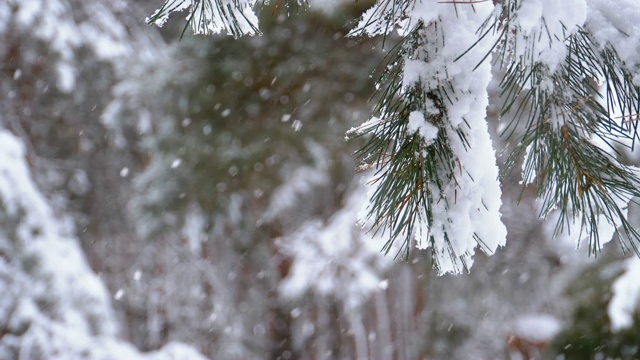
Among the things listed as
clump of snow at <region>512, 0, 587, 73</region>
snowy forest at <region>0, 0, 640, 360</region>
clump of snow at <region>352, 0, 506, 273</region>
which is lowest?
snowy forest at <region>0, 0, 640, 360</region>

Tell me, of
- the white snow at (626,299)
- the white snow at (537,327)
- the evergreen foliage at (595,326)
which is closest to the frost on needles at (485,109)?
the white snow at (626,299)

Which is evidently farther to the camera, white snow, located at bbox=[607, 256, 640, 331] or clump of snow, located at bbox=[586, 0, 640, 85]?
white snow, located at bbox=[607, 256, 640, 331]

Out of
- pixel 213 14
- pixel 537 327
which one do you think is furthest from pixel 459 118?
pixel 537 327

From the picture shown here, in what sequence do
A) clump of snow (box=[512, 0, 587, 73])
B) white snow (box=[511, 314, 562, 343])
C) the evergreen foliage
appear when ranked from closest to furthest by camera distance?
clump of snow (box=[512, 0, 587, 73]), the evergreen foliage, white snow (box=[511, 314, 562, 343])

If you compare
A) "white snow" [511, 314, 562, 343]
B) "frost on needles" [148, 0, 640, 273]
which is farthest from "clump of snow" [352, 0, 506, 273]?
"white snow" [511, 314, 562, 343]

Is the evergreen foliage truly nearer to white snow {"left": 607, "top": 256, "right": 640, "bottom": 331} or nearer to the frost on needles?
white snow {"left": 607, "top": 256, "right": 640, "bottom": 331}

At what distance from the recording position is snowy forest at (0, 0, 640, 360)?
0.75 meters

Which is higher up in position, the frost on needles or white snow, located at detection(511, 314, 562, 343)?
the frost on needles

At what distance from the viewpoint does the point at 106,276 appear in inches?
229

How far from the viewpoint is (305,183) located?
207 inches

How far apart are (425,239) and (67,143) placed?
5356 millimetres

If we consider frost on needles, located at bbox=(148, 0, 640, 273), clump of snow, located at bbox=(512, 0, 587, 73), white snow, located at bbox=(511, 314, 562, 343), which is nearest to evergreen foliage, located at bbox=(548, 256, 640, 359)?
white snow, located at bbox=(511, 314, 562, 343)

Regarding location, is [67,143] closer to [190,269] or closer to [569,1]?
[190,269]

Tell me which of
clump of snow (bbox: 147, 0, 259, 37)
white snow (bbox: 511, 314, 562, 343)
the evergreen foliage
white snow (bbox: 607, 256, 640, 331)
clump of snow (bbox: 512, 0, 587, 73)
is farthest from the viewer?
white snow (bbox: 511, 314, 562, 343)
